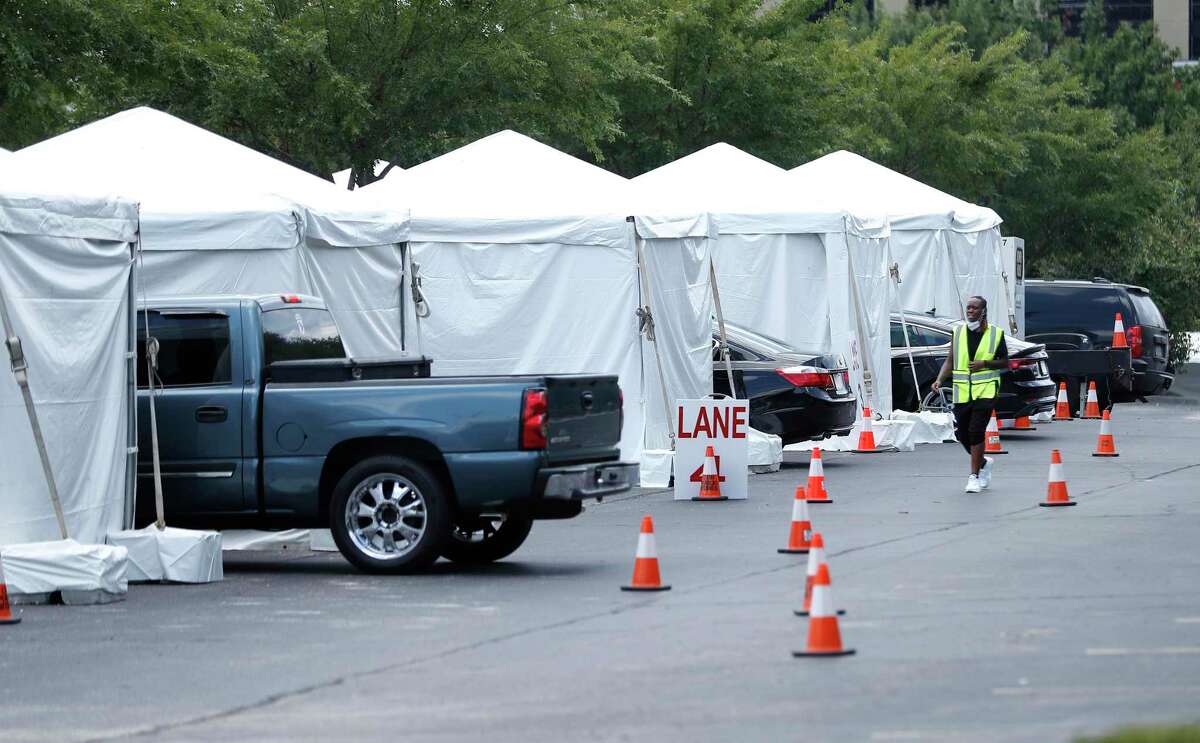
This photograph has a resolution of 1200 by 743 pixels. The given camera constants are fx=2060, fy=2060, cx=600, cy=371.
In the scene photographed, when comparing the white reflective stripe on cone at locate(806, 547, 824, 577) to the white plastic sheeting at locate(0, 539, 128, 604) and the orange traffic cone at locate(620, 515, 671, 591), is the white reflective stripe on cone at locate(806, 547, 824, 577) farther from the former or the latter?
the white plastic sheeting at locate(0, 539, 128, 604)

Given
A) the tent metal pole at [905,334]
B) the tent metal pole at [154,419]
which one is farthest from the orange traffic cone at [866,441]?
the tent metal pole at [154,419]

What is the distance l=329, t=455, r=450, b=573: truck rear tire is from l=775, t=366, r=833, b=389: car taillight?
→ 9028 mm

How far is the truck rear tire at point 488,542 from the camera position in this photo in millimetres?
13773

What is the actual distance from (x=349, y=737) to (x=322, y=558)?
22.0 ft

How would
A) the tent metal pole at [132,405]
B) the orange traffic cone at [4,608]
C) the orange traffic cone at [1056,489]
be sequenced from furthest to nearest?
the orange traffic cone at [1056,489], the tent metal pole at [132,405], the orange traffic cone at [4,608]

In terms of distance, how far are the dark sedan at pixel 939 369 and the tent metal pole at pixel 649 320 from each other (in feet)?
19.1

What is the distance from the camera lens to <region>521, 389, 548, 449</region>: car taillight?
12.5m

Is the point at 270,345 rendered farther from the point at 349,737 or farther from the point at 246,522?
the point at 349,737

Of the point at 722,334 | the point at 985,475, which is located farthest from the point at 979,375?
the point at 722,334

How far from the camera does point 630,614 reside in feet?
36.0

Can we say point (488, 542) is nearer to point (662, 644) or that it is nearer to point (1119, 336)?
point (662, 644)

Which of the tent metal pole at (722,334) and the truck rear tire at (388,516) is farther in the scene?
the tent metal pole at (722,334)

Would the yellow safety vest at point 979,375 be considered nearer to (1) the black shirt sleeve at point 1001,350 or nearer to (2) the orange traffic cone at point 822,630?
(1) the black shirt sleeve at point 1001,350

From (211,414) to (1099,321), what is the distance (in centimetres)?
2141
